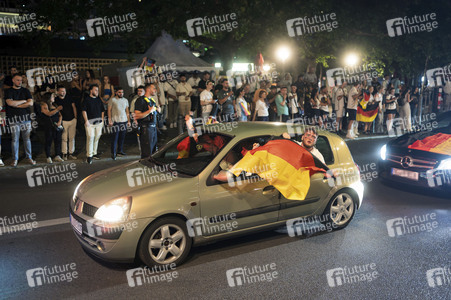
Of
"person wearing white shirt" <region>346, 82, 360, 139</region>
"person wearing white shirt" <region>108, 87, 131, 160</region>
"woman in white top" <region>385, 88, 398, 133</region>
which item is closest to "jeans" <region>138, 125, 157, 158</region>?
"person wearing white shirt" <region>108, 87, 131, 160</region>

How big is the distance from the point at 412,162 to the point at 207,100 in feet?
22.4

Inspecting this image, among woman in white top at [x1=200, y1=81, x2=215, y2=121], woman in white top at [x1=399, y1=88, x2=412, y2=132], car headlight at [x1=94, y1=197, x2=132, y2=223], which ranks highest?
woman in white top at [x1=200, y1=81, x2=215, y2=121]

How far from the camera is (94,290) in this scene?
14.1 ft

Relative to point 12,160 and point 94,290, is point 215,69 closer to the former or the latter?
point 12,160

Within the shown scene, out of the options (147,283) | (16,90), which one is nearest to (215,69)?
(16,90)

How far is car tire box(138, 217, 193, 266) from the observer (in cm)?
463

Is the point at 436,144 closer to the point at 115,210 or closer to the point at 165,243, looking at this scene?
the point at 165,243

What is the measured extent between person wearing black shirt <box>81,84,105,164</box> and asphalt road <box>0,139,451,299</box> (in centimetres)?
385

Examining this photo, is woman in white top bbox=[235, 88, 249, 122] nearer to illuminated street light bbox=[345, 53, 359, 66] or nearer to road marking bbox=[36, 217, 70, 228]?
road marking bbox=[36, 217, 70, 228]

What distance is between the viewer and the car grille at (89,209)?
15.2ft

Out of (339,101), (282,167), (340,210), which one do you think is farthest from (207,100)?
(282,167)

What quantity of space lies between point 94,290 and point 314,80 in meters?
17.3

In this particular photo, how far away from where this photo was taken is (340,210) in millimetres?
6195

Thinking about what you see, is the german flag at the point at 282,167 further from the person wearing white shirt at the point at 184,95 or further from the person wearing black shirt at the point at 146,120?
the person wearing white shirt at the point at 184,95
